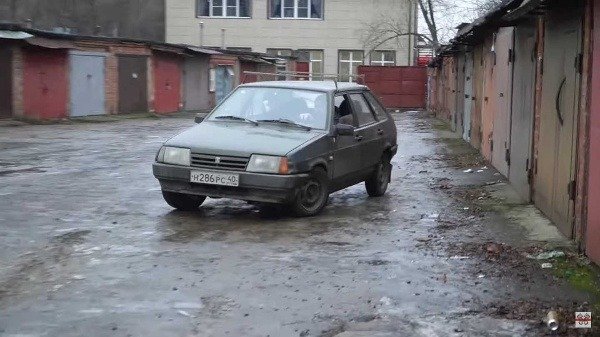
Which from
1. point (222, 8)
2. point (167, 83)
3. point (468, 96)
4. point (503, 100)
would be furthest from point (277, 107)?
point (222, 8)

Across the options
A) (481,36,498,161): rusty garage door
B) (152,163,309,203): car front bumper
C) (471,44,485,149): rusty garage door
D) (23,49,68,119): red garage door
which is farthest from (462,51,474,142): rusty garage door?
(23,49,68,119): red garage door

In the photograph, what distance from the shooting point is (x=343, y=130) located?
1025 cm

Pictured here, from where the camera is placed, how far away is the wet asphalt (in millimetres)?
5582

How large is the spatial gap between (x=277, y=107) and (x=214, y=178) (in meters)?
1.62

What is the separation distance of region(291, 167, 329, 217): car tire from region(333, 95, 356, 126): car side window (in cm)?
104

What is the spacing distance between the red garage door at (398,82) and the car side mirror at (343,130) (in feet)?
117

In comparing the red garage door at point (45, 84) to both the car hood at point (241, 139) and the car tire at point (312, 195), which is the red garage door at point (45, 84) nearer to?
the car hood at point (241, 139)

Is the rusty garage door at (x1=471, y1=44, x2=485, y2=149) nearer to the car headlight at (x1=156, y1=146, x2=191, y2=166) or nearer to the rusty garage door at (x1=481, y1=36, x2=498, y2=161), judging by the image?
the rusty garage door at (x1=481, y1=36, x2=498, y2=161)

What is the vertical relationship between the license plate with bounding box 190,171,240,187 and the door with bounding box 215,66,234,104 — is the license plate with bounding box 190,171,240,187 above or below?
below

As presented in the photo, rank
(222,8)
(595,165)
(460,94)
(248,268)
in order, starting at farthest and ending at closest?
(222,8), (460,94), (595,165), (248,268)

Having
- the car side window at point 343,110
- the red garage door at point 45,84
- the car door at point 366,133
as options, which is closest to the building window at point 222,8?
the red garage door at point 45,84

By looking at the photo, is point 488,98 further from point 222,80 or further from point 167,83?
point 222,80

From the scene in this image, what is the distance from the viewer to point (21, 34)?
26.1m

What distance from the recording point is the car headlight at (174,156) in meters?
9.55
